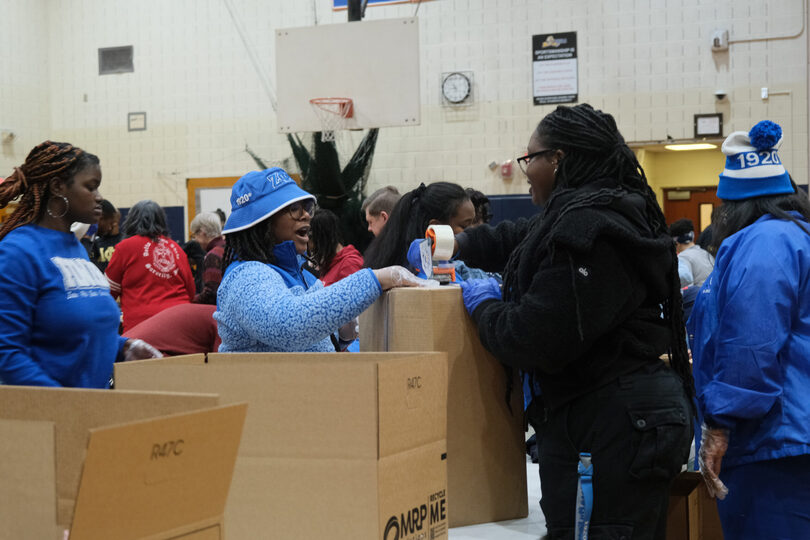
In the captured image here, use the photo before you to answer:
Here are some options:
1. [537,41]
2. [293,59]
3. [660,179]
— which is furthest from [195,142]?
[660,179]

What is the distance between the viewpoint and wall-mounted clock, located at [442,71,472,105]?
357 inches

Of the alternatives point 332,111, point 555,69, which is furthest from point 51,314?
point 555,69

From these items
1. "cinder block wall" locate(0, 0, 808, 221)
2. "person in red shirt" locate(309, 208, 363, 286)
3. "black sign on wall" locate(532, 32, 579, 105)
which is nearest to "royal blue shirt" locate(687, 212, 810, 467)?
"person in red shirt" locate(309, 208, 363, 286)

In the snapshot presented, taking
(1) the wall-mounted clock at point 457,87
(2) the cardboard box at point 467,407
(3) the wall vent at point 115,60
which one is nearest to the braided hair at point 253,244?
(2) the cardboard box at point 467,407

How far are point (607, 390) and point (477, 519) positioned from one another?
43cm

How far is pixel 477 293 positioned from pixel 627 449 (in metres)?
0.42

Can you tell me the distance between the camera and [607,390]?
5.38ft

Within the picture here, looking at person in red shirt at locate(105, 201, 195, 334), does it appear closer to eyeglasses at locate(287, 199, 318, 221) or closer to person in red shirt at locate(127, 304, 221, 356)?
person in red shirt at locate(127, 304, 221, 356)

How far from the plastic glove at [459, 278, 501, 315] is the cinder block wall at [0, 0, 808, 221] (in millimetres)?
7135

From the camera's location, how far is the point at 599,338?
1653 millimetres

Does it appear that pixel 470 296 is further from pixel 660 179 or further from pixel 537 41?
pixel 660 179

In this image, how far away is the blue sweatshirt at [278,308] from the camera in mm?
1691

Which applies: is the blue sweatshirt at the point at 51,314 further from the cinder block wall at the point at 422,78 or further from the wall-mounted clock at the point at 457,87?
the wall-mounted clock at the point at 457,87

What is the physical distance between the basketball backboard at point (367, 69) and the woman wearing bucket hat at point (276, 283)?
5306 millimetres
